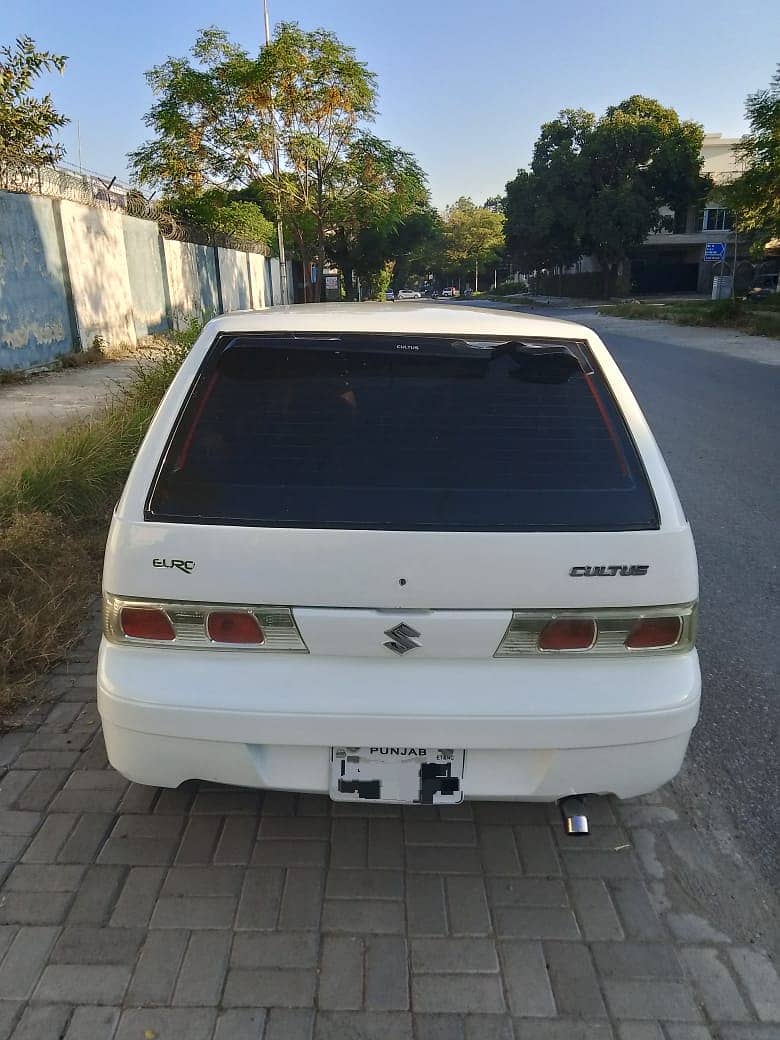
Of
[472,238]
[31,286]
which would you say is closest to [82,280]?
[31,286]

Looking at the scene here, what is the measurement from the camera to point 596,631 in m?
2.22

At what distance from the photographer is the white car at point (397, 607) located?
2158 mm

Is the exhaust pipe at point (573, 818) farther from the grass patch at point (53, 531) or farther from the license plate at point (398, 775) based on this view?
the grass patch at point (53, 531)

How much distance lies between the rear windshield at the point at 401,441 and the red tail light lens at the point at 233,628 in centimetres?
26

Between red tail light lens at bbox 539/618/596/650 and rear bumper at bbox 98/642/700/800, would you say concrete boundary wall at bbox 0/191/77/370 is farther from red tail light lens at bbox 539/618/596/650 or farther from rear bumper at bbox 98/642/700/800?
red tail light lens at bbox 539/618/596/650

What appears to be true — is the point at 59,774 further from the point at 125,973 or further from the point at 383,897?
the point at 383,897

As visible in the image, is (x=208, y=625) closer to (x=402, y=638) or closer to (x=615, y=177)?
(x=402, y=638)

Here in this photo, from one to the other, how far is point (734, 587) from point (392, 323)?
318 centimetres

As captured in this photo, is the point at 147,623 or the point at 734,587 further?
the point at 734,587

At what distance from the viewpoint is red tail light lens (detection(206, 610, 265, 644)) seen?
7.21 feet

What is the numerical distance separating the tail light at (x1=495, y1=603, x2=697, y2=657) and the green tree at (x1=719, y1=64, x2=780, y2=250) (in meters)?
Answer: 21.4

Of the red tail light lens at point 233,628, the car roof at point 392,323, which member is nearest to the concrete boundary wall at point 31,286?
the car roof at point 392,323

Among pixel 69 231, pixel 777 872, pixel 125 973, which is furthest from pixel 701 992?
pixel 69 231

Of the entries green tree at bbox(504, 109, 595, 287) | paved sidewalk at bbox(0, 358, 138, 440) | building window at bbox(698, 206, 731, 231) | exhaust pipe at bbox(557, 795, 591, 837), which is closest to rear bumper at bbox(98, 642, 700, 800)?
exhaust pipe at bbox(557, 795, 591, 837)
